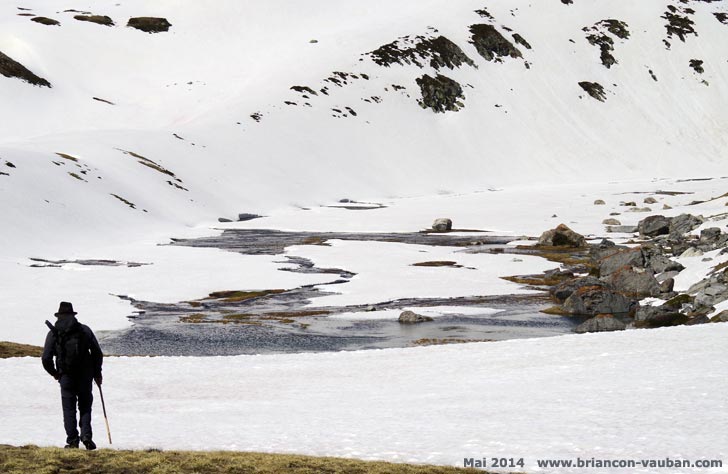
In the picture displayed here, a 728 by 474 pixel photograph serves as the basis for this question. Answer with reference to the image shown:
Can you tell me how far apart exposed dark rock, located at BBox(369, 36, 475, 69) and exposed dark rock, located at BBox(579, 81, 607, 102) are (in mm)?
25815

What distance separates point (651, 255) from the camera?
5047cm

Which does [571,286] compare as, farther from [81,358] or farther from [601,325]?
[81,358]

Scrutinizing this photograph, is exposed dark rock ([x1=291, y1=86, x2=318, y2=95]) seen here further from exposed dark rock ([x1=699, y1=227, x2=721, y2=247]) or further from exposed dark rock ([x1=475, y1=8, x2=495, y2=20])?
exposed dark rock ([x1=699, y1=227, x2=721, y2=247])

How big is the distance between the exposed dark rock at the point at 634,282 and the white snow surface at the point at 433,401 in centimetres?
1822

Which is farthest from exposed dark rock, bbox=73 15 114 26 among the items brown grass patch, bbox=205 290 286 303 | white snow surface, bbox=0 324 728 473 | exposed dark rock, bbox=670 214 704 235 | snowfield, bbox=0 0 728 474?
white snow surface, bbox=0 324 728 473

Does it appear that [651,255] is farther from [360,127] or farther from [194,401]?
[360,127]

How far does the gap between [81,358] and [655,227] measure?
213 feet

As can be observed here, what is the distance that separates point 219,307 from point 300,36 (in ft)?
476

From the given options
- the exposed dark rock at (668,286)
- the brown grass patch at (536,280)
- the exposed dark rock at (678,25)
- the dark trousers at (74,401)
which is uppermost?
the exposed dark rock at (678,25)

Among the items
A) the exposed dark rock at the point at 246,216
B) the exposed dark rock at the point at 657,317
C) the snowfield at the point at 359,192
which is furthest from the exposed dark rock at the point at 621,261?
the exposed dark rock at the point at 246,216

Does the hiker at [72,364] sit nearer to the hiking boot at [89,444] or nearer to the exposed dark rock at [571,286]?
the hiking boot at [89,444]

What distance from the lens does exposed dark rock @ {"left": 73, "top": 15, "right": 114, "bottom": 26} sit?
577 feet

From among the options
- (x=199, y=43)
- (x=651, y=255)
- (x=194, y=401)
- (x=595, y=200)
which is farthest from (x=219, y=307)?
(x=199, y=43)

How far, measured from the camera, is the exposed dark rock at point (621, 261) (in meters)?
48.8
